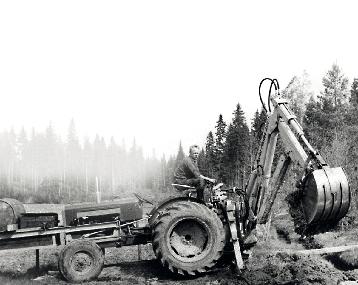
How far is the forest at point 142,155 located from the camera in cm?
2905

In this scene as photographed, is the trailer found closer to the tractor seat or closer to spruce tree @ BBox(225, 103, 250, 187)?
the tractor seat

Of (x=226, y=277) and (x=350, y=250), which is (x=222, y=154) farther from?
(x=226, y=277)

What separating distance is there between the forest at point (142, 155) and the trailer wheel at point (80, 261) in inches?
86.9

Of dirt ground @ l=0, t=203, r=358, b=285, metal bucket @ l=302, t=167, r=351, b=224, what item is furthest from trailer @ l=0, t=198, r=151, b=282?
metal bucket @ l=302, t=167, r=351, b=224

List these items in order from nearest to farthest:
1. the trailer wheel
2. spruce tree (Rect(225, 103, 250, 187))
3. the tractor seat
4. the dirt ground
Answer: the dirt ground
the trailer wheel
the tractor seat
spruce tree (Rect(225, 103, 250, 187))

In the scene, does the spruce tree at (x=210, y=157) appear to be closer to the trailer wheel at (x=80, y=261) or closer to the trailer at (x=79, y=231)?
the trailer at (x=79, y=231)

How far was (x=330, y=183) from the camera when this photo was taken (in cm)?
710

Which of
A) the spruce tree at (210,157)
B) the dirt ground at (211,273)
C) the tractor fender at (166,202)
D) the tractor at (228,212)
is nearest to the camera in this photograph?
the dirt ground at (211,273)

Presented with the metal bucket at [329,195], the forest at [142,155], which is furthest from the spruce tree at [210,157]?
the metal bucket at [329,195]

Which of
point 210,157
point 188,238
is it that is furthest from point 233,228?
point 210,157

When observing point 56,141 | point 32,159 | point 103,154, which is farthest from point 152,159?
point 32,159

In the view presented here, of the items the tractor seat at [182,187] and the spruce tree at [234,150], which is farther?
the spruce tree at [234,150]

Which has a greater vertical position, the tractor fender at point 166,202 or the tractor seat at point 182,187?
the tractor seat at point 182,187

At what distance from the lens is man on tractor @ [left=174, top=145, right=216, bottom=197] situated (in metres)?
9.24
